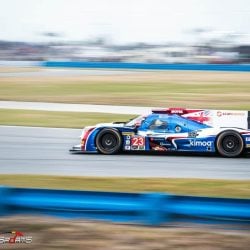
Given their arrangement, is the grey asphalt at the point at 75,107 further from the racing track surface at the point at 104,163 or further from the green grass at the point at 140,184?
the green grass at the point at 140,184

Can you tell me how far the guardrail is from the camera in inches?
242

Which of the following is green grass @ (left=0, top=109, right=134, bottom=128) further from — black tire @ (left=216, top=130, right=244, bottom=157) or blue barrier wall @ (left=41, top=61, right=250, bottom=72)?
blue barrier wall @ (left=41, top=61, right=250, bottom=72)

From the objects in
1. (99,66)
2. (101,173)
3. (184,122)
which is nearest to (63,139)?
(184,122)

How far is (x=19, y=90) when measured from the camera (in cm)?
2927

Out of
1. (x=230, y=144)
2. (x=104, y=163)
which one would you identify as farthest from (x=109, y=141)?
(x=230, y=144)

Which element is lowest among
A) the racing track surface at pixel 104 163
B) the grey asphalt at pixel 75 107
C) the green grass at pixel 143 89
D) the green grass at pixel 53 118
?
the racing track surface at pixel 104 163

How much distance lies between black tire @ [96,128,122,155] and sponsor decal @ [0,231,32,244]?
268 inches

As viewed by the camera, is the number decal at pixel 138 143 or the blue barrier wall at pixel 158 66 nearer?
the number decal at pixel 138 143

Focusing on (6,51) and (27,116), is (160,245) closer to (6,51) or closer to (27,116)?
(27,116)

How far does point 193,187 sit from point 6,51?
4077 cm

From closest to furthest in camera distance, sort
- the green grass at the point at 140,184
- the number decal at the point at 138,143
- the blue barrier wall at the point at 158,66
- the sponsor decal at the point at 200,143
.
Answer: the green grass at the point at 140,184
the sponsor decal at the point at 200,143
the number decal at the point at 138,143
the blue barrier wall at the point at 158,66

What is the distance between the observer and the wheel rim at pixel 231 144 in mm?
11930

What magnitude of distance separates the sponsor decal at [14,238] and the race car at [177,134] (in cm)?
684

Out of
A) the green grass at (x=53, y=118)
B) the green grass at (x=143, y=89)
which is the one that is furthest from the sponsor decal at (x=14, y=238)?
the green grass at (x=143, y=89)
